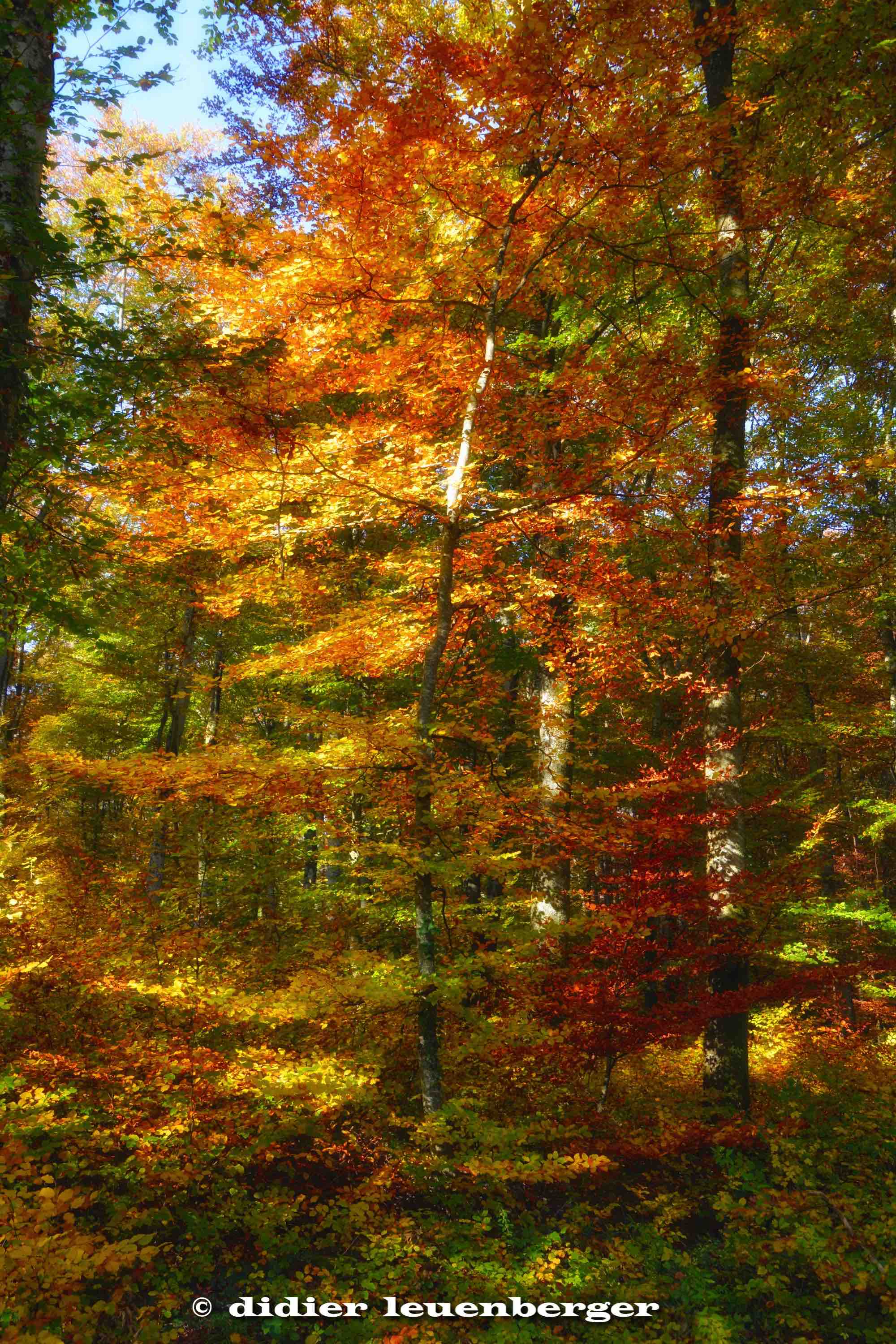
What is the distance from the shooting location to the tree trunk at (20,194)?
12.3 feet

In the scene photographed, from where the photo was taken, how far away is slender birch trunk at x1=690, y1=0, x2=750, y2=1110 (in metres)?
7.10

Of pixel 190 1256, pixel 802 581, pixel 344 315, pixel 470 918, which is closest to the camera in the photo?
pixel 190 1256

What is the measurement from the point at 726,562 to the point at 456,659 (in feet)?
11.8

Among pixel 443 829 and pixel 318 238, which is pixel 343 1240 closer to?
pixel 443 829

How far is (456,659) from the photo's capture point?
890cm

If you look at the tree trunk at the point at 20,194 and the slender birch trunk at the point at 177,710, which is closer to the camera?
the tree trunk at the point at 20,194

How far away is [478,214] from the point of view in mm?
6785

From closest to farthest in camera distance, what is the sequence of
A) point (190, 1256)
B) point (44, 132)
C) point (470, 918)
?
1. point (44, 132)
2. point (190, 1256)
3. point (470, 918)

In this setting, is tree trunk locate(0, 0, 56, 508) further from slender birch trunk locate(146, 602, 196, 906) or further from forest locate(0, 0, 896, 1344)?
slender birch trunk locate(146, 602, 196, 906)

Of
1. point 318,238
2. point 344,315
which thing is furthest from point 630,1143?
point 318,238

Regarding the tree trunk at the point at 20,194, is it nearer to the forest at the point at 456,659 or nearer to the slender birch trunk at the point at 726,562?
the forest at the point at 456,659

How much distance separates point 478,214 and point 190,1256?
971cm

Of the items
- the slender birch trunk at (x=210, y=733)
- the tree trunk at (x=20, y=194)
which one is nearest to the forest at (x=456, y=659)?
the tree trunk at (x=20, y=194)

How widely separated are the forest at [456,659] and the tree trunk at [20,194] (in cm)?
5
